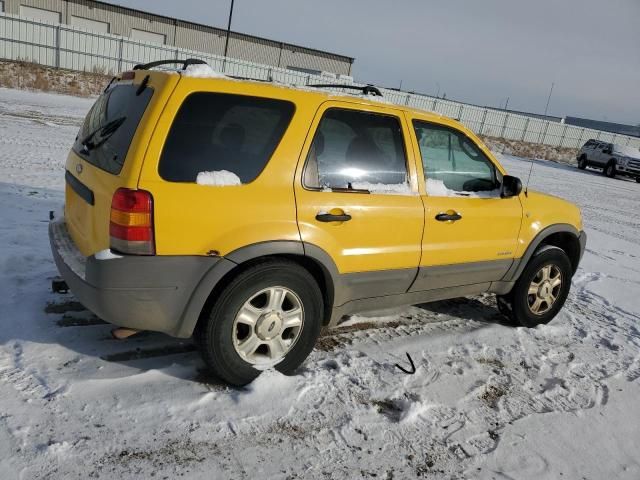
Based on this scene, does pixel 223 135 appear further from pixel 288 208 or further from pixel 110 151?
pixel 110 151

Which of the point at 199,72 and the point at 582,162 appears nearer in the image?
the point at 199,72

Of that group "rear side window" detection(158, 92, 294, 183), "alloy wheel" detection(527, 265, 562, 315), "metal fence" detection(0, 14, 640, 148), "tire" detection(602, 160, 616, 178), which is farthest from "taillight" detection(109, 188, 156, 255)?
"tire" detection(602, 160, 616, 178)

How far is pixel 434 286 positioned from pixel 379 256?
741 millimetres

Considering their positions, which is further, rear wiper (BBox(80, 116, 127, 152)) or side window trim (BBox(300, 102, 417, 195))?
side window trim (BBox(300, 102, 417, 195))

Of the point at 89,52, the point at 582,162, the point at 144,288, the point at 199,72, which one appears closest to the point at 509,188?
the point at 199,72

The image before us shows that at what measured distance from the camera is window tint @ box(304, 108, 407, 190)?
3.24 m

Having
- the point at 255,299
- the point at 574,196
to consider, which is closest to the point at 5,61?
the point at 574,196

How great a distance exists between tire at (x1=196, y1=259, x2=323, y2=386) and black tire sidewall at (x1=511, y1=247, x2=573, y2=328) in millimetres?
2173

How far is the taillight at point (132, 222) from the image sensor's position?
2.67 m

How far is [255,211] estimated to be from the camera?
295cm

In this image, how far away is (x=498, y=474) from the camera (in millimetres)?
2760

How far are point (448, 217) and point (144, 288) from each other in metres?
2.18

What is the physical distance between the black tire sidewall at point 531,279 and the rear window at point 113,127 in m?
3.45

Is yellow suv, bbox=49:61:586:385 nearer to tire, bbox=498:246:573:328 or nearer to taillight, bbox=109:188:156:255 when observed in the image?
taillight, bbox=109:188:156:255
